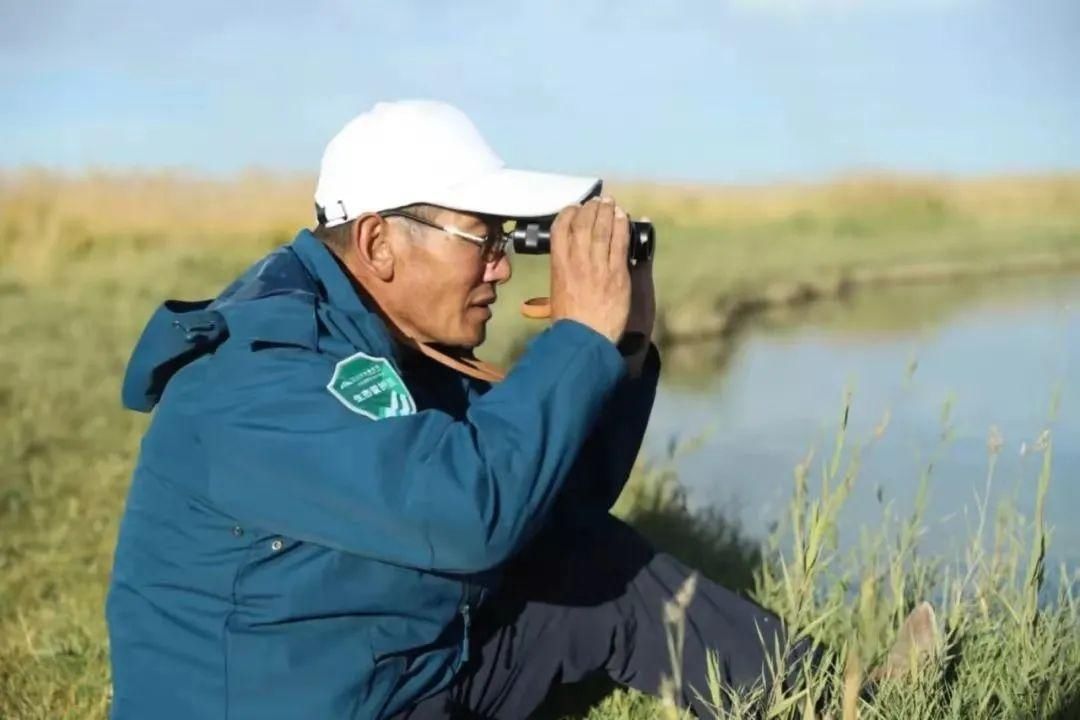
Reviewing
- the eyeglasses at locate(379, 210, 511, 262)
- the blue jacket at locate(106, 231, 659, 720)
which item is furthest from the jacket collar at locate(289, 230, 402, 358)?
the eyeglasses at locate(379, 210, 511, 262)

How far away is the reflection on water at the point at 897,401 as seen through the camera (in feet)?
15.4

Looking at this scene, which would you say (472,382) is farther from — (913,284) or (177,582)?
(913,284)

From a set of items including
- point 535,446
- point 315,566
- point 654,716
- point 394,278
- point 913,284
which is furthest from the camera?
point 913,284

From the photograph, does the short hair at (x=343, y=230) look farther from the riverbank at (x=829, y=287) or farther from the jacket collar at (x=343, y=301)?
the riverbank at (x=829, y=287)

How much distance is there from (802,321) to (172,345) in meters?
8.95

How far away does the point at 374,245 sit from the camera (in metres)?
2.17

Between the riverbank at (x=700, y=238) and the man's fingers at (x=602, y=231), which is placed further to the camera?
the riverbank at (x=700, y=238)

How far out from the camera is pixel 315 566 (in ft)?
6.31

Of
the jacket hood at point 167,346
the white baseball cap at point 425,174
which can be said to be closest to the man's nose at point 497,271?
the white baseball cap at point 425,174

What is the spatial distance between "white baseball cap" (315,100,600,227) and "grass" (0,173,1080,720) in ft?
2.07

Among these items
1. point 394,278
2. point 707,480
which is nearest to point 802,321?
point 707,480

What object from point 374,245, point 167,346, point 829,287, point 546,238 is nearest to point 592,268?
point 546,238

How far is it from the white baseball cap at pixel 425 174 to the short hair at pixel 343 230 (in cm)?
1

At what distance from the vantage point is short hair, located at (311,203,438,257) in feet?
7.06
